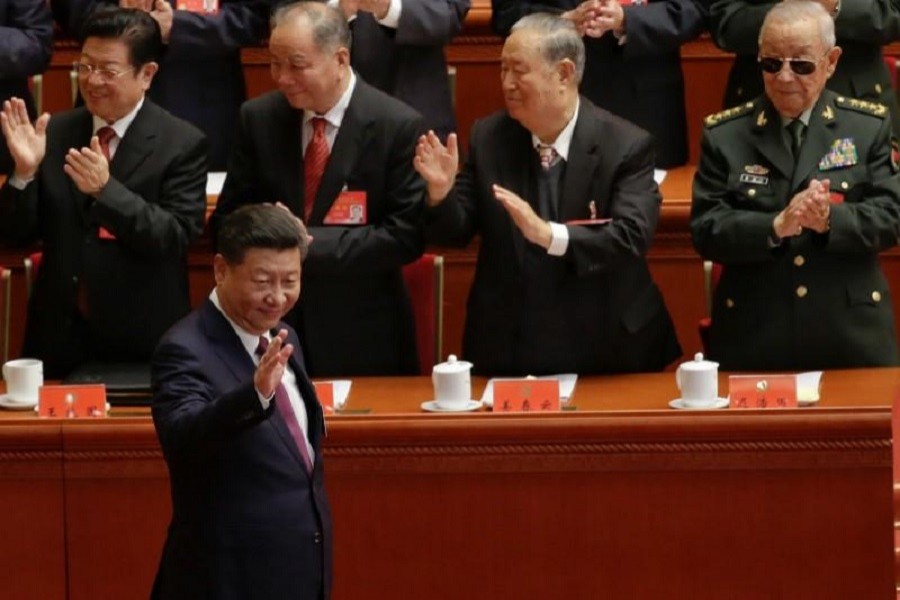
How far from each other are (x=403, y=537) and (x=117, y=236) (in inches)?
34.6

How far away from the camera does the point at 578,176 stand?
4027mm

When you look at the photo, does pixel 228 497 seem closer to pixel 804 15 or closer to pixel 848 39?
pixel 804 15

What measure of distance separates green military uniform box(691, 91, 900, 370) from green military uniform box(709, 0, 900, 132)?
0.43m

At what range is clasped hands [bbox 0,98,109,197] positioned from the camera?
398 centimetres

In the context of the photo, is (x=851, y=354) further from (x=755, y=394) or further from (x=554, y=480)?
(x=554, y=480)

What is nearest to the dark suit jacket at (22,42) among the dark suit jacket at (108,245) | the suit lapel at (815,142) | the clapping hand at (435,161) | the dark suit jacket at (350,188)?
the dark suit jacket at (108,245)

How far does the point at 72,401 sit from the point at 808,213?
4.59 ft

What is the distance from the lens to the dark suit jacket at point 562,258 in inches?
159

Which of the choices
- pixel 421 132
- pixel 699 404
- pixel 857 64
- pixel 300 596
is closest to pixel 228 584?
pixel 300 596

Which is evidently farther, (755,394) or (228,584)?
(755,394)

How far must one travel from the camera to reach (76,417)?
12.2 ft

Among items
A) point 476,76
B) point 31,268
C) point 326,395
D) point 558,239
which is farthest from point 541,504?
point 476,76

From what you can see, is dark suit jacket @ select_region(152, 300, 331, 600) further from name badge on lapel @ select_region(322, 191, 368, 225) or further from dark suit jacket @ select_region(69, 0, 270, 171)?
dark suit jacket @ select_region(69, 0, 270, 171)

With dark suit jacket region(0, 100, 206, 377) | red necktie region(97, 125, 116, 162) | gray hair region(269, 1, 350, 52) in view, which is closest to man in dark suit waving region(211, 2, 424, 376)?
gray hair region(269, 1, 350, 52)
